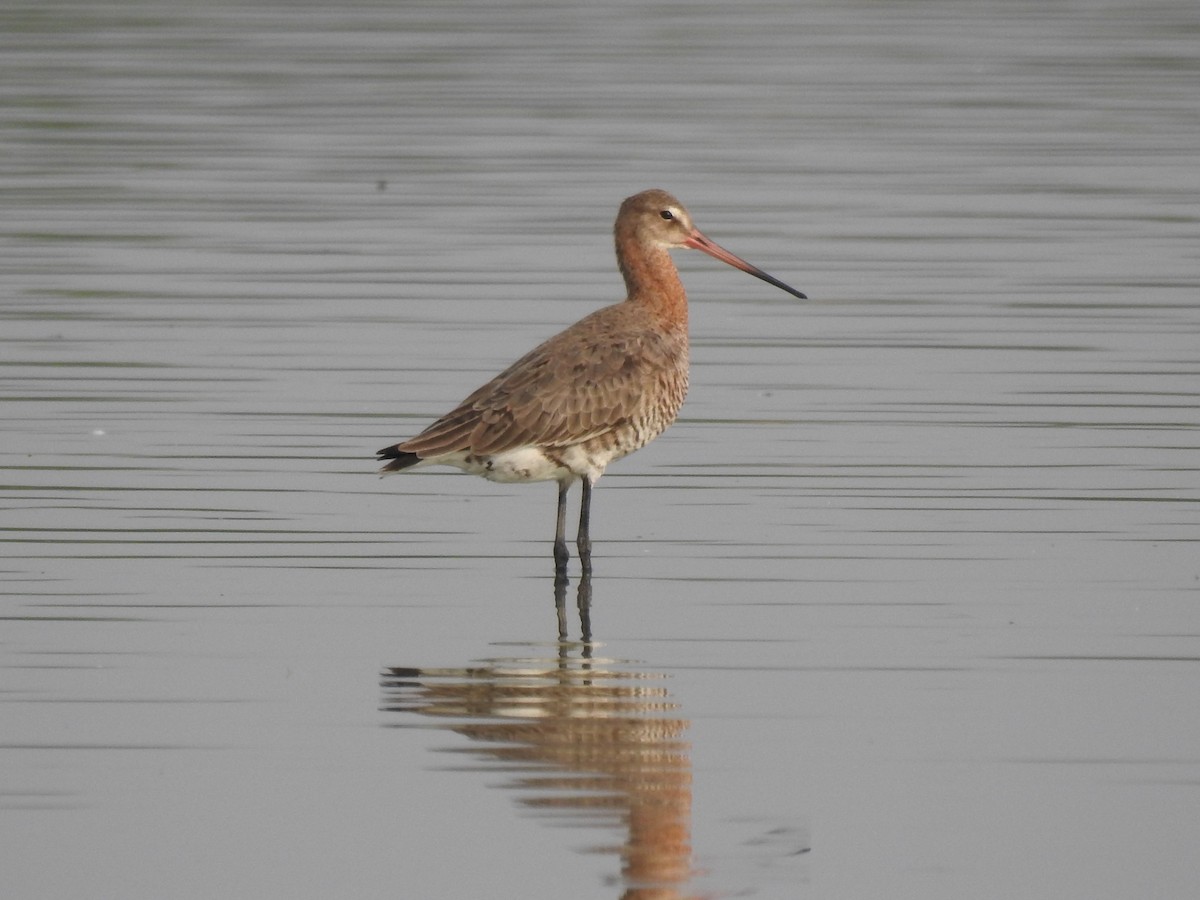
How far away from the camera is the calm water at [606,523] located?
6.76 meters

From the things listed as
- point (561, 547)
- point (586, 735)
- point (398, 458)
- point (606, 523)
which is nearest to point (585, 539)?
point (561, 547)

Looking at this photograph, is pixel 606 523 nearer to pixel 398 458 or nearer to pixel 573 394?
pixel 573 394

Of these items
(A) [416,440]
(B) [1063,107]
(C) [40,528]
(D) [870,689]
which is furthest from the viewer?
(B) [1063,107]

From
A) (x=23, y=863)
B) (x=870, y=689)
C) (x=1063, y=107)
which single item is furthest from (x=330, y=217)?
(x=23, y=863)

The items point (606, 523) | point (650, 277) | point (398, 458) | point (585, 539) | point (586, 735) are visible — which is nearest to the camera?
point (586, 735)

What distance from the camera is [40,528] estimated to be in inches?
399

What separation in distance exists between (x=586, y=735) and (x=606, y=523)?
3.13 m

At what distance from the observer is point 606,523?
1052 centimetres

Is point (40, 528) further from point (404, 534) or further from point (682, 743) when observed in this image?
point (682, 743)

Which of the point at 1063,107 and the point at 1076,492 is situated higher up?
the point at 1063,107

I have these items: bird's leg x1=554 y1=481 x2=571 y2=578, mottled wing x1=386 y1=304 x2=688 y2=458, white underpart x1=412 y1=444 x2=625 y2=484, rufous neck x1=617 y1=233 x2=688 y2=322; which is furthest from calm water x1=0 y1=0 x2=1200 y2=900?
rufous neck x1=617 y1=233 x2=688 y2=322

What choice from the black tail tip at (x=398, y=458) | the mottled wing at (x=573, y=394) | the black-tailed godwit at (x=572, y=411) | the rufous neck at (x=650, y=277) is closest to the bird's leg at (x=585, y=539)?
the black-tailed godwit at (x=572, y=411)

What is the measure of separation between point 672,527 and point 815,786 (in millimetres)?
3327

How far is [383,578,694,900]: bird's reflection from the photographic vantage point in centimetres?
657
